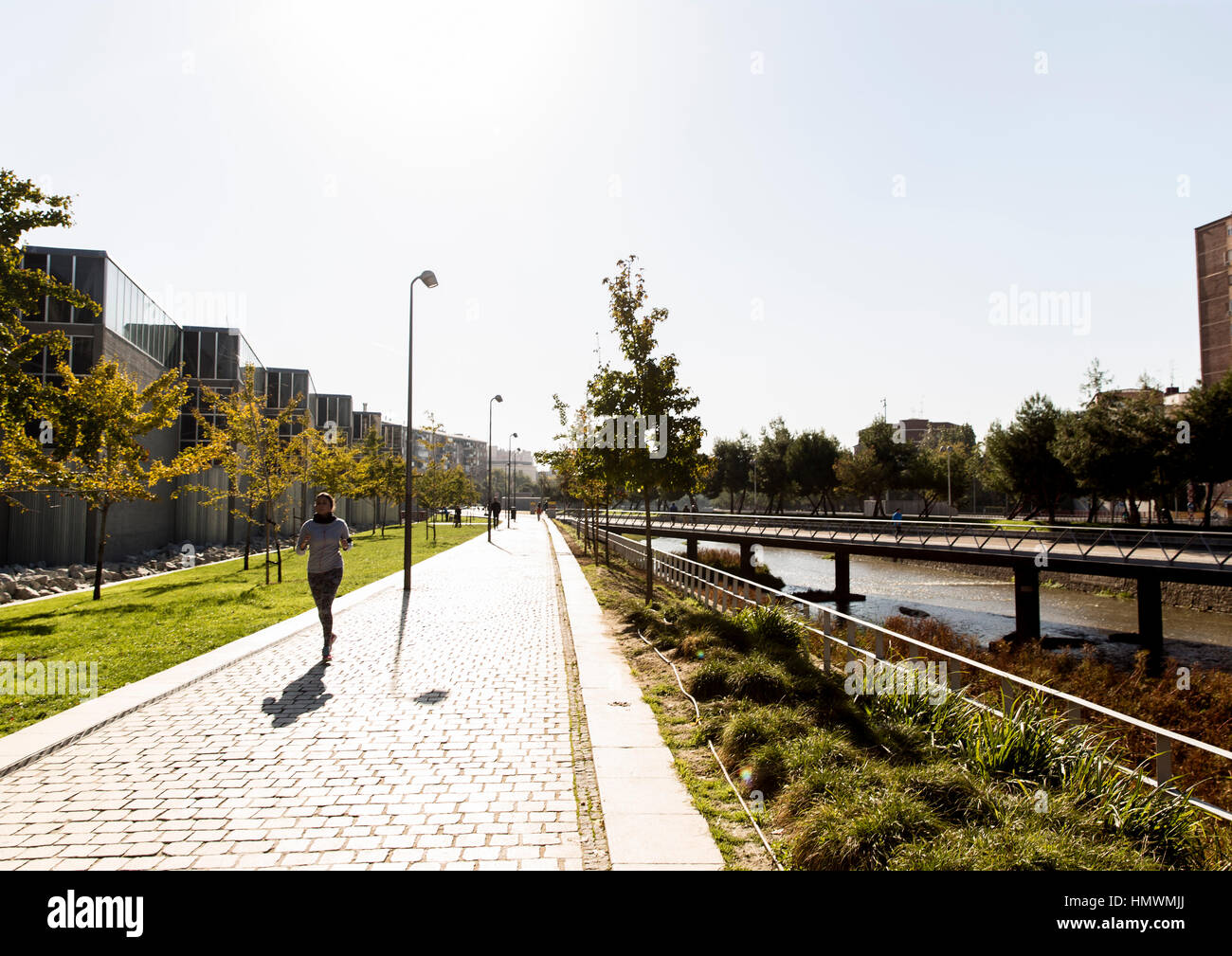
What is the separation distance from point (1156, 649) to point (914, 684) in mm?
20007

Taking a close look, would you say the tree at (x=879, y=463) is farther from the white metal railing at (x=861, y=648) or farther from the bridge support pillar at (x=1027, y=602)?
the bridge support pillar at (x=1027, y=602)

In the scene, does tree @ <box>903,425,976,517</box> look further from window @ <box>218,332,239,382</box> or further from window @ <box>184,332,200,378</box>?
window @ <box>184,332,200,378</box>

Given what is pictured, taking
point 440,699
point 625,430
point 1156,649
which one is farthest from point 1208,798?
point 1156,649

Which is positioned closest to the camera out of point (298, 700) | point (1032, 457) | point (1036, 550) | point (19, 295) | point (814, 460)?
point (298, 700)

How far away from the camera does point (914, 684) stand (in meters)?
5.98

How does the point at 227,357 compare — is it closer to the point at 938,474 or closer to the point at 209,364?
the point at 209,364

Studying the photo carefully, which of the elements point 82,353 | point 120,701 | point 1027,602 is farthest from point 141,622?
point 1027,602

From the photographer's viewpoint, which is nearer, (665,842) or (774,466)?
(665,842)

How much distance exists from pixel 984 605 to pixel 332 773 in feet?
101

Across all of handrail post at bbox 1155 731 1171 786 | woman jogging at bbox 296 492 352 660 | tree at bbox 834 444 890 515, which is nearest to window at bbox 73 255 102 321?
woman jogging at bbox 296 492 352 660

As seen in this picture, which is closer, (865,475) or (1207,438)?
(1207,438)

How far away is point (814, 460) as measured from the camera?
7150 cm

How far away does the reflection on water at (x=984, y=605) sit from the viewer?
24.0m
